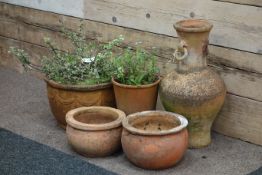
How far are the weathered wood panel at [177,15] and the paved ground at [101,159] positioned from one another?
0.53 m

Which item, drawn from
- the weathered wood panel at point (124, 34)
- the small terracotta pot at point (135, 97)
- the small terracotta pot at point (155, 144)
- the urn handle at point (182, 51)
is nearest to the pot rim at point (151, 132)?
the small terracotta pot at point (155, 144)

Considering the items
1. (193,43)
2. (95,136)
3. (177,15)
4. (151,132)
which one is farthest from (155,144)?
(177,15)

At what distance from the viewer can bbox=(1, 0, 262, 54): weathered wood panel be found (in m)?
2.97

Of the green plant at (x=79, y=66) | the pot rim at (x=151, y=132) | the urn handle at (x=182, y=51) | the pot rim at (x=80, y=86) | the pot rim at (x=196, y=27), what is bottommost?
the pot rim at (x=151, y=132)

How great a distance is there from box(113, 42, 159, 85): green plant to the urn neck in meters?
0.22

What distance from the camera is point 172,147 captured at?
2777mm

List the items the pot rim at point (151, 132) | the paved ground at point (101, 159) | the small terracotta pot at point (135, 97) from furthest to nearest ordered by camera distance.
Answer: the small terracotta pot at point (135, 97) < the paved ground at point (101, 159) < the pot rim at point (151, 132)

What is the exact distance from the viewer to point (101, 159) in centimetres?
297

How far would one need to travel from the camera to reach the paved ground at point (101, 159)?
9.42ft

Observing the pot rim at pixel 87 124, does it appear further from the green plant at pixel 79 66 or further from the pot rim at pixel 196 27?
the pot rim at pixel 196 27

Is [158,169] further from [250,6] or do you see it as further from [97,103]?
[250,6]

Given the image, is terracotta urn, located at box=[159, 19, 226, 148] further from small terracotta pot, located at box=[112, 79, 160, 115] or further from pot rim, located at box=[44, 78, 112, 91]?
pot rim, located at box=[44, 78, 112, 91]

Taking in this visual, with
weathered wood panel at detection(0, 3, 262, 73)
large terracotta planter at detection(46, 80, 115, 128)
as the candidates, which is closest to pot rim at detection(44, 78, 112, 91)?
large terracotta planter at detection(46, 80, 115, 128)

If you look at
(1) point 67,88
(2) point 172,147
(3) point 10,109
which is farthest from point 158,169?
(3) point 10,109
